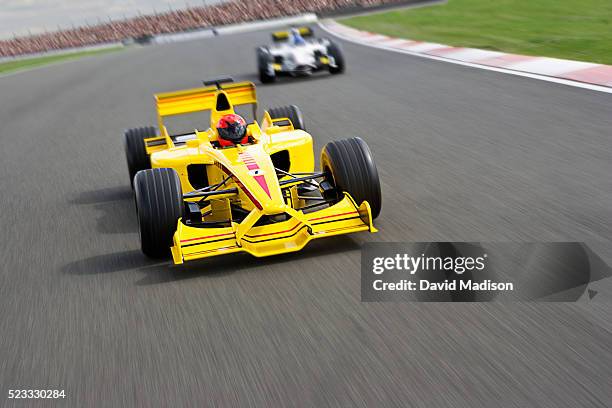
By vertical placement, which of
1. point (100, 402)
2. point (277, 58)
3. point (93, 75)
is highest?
point (100, 402)

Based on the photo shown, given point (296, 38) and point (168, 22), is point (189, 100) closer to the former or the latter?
point (296, 38)

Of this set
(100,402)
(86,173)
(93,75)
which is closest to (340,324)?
(100,402)

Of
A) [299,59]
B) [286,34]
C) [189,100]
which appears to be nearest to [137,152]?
[189,100]

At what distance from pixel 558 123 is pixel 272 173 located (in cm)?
468

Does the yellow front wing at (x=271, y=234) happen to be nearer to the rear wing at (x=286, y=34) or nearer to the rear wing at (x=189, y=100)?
the rear wing at (x=189, y=100)

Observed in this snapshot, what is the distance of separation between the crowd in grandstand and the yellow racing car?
60835 mm

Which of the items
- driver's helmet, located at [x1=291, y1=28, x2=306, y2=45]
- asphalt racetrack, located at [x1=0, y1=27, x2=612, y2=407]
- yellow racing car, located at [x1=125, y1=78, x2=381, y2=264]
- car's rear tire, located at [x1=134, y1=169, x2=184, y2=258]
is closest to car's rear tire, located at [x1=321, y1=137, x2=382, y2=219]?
yellow racing car, located at [x1=125, y1=78, x2=381, y2=264]

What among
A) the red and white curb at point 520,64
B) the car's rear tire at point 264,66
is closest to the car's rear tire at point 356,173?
the red and white curb at point 520,64

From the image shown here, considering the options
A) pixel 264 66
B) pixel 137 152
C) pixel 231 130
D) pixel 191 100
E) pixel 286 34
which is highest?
pixel 231 130

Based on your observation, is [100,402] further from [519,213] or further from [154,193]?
[519,213]

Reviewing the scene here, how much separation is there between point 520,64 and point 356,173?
9158 millimetres

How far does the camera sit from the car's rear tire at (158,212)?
591 centimetres

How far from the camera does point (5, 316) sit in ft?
17.8

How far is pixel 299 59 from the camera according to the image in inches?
671
